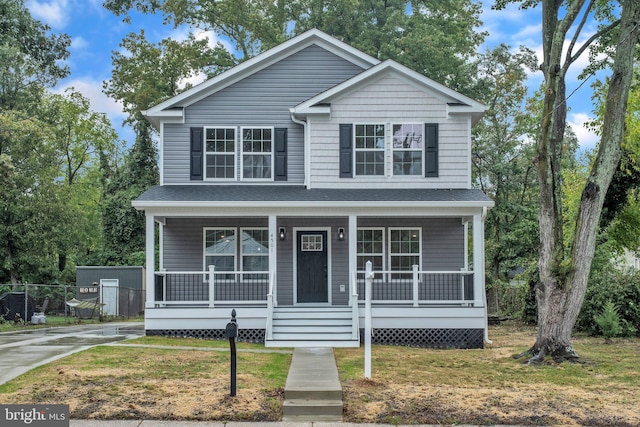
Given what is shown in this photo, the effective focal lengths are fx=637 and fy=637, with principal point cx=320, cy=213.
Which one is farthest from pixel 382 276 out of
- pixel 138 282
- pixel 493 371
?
pixel 138 282

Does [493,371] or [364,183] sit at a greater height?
[364,183]

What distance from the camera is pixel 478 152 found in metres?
28.3

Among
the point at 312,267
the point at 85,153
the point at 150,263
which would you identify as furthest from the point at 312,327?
the point at 85,153

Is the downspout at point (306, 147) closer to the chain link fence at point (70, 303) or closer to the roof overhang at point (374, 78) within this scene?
the roof overhang at point (374, 78)

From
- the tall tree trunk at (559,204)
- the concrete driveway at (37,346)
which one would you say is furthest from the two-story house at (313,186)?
the tall tree trunk at (559,204)

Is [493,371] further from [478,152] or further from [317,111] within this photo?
[478,152]

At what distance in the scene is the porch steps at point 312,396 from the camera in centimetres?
836

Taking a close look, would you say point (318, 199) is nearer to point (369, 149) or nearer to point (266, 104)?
point (369, 149)

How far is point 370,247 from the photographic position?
1744 cm

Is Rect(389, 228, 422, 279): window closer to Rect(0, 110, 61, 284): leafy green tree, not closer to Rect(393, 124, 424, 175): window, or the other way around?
Rect(393, 124, 424, 175): window

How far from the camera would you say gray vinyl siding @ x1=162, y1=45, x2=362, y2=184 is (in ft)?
58.1

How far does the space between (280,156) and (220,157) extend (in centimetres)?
167

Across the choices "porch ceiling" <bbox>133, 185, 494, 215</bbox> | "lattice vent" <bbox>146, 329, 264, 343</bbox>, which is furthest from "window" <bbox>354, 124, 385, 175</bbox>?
"lattice vent" <bbox>146, 329, 264, 343</bbox>

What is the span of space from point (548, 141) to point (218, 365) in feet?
25.2
